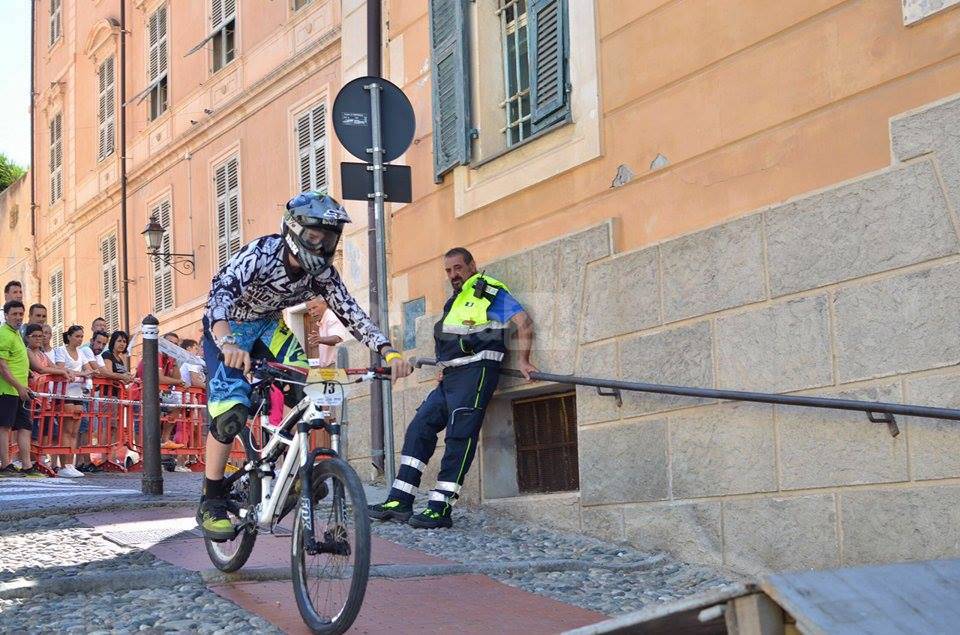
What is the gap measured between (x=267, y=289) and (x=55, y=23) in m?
26.0

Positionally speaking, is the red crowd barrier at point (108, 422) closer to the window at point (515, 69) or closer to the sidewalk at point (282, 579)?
the sidewalk at point (282, 579)

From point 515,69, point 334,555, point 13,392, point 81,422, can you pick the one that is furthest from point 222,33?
point 334,555

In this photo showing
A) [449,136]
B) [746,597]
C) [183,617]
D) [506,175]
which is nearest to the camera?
[746,597]

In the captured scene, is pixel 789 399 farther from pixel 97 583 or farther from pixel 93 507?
pixel 93 507

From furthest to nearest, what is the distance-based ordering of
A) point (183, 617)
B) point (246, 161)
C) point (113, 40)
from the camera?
point (113, 40), point (246, 161), point (183, 617)

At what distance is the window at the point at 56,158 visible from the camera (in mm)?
29062

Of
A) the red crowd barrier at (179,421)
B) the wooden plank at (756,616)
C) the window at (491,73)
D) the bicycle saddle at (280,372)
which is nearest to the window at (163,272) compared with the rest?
the red crowd barrier at (179,421)

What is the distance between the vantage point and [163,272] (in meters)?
23.3

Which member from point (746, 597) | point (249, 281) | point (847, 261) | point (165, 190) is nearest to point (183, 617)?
point (249, 281)

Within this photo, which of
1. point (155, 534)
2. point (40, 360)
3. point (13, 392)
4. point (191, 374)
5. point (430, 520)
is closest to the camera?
point (155, 534)

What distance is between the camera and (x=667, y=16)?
8.17m

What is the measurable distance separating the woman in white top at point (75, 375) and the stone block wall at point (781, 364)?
297 inches

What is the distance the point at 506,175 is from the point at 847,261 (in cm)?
358

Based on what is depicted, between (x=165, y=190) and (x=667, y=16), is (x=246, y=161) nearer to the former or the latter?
(x=165, y=190)
